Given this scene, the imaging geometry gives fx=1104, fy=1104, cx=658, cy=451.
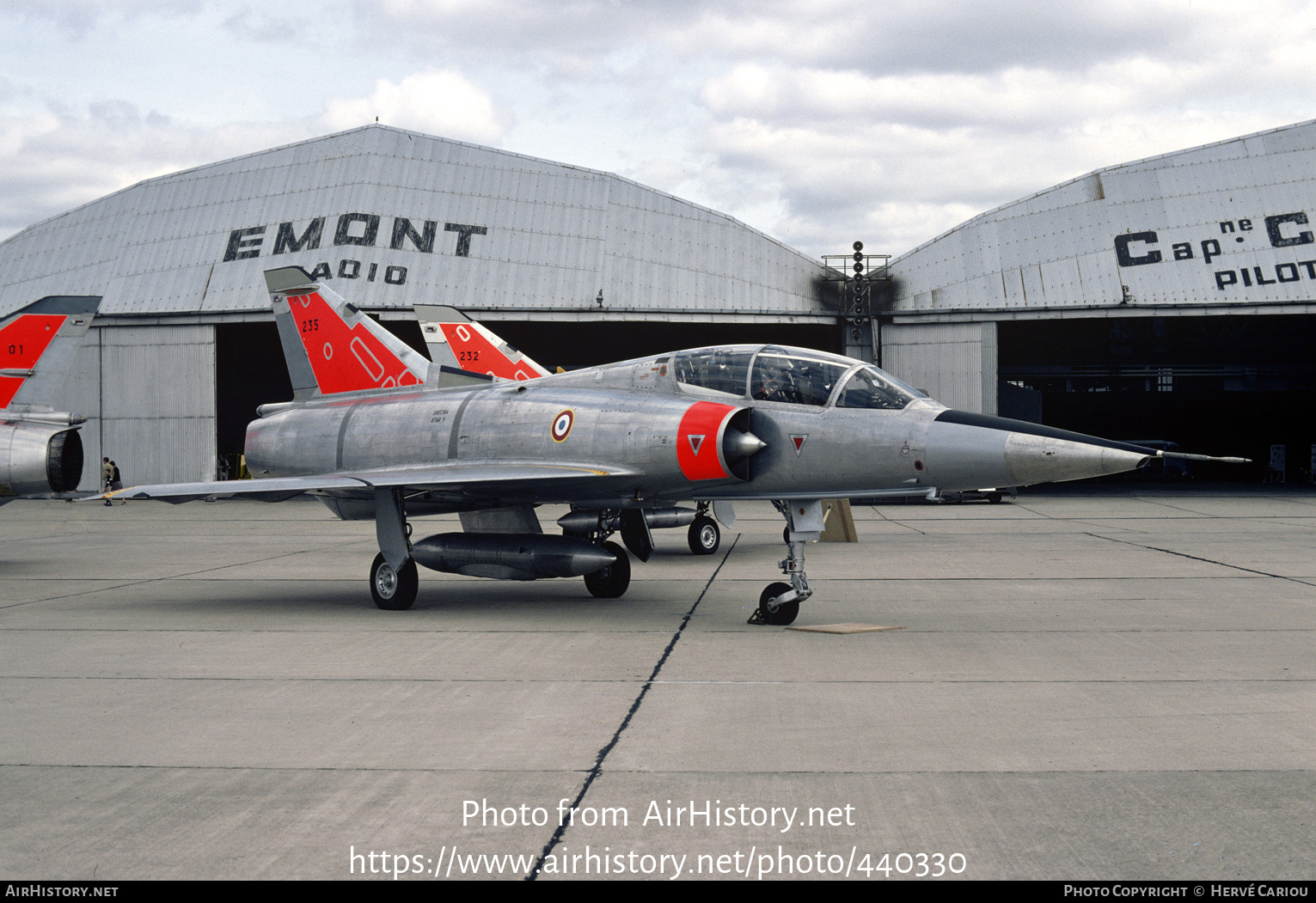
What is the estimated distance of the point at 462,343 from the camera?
19.4m

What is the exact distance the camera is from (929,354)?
36.2 meters

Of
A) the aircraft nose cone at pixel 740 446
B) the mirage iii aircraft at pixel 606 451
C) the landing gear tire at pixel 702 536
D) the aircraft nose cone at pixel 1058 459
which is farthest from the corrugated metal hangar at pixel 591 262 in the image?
the aircraft nose cone at pixel 1058 459

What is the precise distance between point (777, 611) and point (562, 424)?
114 inches

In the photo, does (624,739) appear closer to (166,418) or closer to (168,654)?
(168,654)

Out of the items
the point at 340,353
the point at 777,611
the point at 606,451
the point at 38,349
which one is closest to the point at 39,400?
the point at 38,349

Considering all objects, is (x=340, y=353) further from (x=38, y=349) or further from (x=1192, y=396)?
(x=1192, y=396)

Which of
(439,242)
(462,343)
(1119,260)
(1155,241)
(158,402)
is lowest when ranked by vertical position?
(158,402)

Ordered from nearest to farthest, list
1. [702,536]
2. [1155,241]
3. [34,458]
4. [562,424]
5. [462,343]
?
[562,424], [34,458], [702,536], [462,343], [1155,241]

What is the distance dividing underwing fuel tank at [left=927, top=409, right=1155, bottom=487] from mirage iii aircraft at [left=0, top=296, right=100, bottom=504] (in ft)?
38.6

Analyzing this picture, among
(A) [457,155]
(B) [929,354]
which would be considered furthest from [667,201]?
(B) [929,354]

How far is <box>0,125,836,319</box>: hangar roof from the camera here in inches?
1399

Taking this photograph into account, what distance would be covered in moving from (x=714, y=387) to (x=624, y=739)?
17.1ft

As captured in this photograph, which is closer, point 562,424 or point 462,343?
point 562,424

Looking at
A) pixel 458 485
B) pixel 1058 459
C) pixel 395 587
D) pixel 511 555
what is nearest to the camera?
pixel 1058 459
